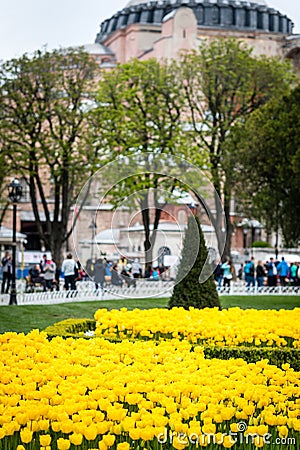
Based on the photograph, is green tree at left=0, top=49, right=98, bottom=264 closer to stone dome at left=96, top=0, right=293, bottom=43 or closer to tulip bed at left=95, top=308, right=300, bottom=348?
tulip bed at left=95, top=308, right=300, bottom=348

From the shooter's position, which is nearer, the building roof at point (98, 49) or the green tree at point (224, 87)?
the green tree at point (224, 87)

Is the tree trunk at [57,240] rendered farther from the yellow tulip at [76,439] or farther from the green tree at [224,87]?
the yellow tulip at [76,439]

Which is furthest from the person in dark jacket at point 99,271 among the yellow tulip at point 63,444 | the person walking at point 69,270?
the yellow tulip at point 63,444

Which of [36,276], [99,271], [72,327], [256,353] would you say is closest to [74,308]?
[99,271]

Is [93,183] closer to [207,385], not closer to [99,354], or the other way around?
[99,354]

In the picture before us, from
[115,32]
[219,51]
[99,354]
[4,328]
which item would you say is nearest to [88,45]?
[115,32]

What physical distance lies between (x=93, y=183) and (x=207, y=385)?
29.9 ft

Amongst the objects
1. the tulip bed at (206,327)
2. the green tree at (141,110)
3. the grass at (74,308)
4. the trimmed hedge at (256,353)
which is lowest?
the grass at (74,308)

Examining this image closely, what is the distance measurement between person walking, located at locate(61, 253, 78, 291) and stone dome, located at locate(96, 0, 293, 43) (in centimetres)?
4899

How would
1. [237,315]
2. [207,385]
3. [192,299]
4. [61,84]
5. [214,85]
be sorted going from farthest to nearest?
[214,85] → [61,84] → [192,299] → [237,315] → [207,385]

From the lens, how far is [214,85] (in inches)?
1495

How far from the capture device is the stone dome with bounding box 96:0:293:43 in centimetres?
7300

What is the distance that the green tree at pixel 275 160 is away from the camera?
30.8 metres

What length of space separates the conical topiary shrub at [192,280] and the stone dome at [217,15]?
2278 inches
